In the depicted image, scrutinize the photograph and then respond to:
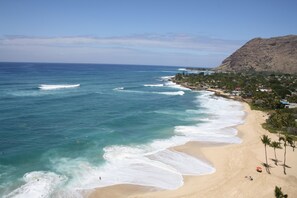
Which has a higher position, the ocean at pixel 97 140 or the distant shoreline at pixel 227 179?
the ocean at pixel 97 140

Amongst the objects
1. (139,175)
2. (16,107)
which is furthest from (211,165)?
(16,107)

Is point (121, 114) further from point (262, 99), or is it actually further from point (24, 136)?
point (262, 99)

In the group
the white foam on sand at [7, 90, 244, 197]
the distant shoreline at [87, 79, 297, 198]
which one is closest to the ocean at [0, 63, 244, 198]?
the white foam on sand at [7, 90, 244, 197]

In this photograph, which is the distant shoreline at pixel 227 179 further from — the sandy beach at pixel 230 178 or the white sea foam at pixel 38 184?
the white sea foam at pixel 38 184

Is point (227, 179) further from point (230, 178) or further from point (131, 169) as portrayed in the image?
point (131, 169)

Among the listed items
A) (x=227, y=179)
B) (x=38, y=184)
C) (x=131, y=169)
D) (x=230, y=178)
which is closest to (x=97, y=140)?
(x=131, y=169)

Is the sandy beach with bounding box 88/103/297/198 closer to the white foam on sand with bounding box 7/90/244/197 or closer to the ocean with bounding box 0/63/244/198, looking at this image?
the white foam on sand with bounding box 7/90/244/197

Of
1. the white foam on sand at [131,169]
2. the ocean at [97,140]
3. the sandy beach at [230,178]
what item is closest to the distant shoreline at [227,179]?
the sandy beach at [230,178]

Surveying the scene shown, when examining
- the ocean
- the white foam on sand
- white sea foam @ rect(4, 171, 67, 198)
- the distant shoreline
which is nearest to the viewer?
white sea foam @ rect(4, 171, 67, 198)
